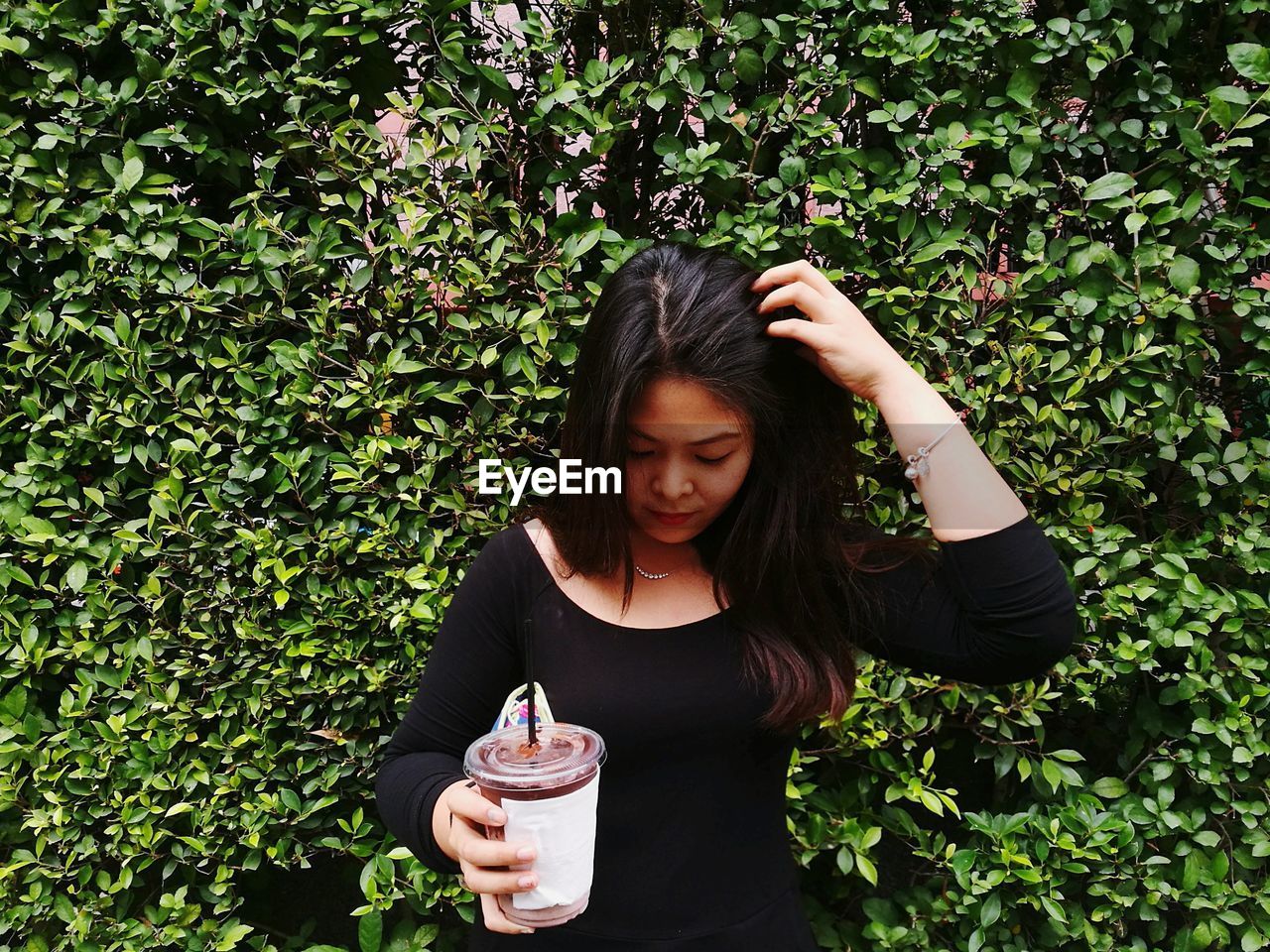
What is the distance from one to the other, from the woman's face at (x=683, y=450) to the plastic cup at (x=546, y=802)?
397mm

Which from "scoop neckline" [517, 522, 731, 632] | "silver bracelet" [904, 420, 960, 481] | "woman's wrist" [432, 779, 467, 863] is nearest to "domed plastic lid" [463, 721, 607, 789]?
"woman's wrist" [432, 779, 467, 863]

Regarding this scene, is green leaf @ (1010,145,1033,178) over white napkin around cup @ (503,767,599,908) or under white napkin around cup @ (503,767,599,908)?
over

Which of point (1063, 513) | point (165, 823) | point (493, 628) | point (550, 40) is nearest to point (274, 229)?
point (550, 40)

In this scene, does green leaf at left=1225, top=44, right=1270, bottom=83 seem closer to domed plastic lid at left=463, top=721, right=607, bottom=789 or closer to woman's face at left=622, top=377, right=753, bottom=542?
woman's face at left=622, top=377, right=753, bottom=542

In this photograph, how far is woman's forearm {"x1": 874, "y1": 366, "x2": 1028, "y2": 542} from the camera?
1.43m

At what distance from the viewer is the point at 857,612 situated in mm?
1616

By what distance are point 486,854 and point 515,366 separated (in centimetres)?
120

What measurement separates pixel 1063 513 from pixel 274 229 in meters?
2.01

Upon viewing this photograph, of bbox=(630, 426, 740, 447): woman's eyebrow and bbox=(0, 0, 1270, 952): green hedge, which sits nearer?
bbox=(630, 426, 740, 447): woman's eyebrow

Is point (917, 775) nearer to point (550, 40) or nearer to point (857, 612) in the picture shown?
point (857, 612)

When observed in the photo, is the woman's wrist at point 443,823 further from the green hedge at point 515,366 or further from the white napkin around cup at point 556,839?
the green hedge at point 515,366

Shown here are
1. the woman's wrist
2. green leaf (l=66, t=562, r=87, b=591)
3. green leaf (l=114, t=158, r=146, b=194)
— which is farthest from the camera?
green leaf (l=66, t=562, r=87, b=591)

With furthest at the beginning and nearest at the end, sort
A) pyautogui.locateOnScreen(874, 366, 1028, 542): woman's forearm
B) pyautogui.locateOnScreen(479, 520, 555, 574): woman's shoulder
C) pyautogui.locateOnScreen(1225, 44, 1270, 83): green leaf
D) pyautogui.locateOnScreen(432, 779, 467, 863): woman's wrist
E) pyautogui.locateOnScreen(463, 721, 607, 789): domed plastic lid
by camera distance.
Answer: pyautogui.locateOnScreen(1225, 44, 1270, 83): green leaf
pyautogui.locateOnScreen(479, 520, 555, 574): woman's shoulder
pyautogui.locateOnScreen(874, 366, 1028, 542): woman's forearm
pyautogui.locateOnScreen(432, 779, 467, 863): woman's wrist
pyautogui.locateOnScreen(463, 721, 607, 789): domed plastic lid

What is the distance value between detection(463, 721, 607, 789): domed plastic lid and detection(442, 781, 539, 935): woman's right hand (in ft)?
0.15
